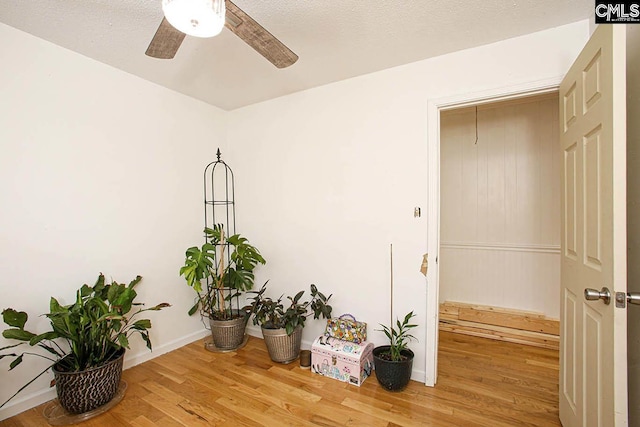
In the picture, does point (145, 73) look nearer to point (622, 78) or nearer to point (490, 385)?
point (622, 78)

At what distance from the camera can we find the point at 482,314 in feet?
10.6

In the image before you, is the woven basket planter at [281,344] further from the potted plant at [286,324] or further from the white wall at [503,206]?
the white wall at [503,206]

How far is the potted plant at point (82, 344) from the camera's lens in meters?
1.84

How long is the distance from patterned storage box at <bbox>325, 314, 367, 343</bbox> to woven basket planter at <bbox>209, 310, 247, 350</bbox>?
847 millimetres

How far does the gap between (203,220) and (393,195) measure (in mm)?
1951

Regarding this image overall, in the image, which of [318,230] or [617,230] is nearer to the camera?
[617,230]

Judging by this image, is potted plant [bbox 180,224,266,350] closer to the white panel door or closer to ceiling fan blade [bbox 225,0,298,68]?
ceiling fan blade [bbox 225,0,298,68]

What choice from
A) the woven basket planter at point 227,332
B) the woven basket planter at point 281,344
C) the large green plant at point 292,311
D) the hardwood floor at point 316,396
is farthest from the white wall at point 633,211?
the woven basket planter at point 227,332

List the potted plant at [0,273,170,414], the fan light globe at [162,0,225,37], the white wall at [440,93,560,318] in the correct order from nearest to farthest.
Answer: the fan light globe at [162,0,225,37] → the potted plant at [0,273,170,414] → the white wall at [440,93,560,318]

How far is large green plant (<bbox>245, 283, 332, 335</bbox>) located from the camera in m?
2.53

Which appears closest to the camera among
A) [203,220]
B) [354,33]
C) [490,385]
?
[354,33]

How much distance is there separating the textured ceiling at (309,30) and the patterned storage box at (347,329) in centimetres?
205

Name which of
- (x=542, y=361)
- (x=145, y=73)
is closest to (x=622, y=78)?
(x=542, y=361)

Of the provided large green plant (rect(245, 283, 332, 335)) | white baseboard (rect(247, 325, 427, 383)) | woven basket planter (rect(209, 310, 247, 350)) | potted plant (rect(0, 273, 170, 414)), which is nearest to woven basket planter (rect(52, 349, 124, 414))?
potted plant (rect(0, 273, 170, 414))
